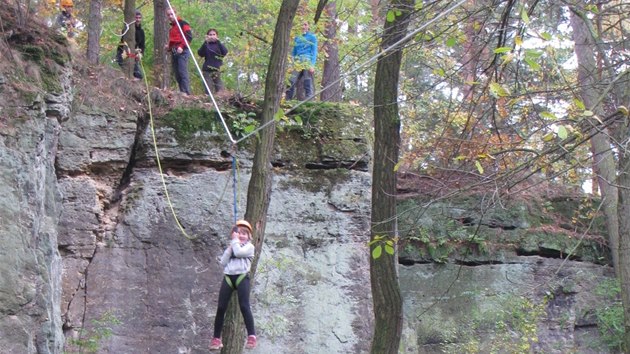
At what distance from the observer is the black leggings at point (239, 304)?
748cm

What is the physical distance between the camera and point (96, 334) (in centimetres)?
962

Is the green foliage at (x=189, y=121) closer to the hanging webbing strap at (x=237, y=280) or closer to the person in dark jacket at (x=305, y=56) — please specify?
the person in dark jacket at (x=305, y=56)

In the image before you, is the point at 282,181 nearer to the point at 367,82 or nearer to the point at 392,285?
the point at 392,285

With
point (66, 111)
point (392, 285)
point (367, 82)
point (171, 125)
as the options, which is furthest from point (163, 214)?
point (367, 82)

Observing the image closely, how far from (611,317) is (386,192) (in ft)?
28.4

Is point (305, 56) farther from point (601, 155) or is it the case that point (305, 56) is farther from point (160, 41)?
point (601, 155)

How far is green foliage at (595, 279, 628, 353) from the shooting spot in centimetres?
1417

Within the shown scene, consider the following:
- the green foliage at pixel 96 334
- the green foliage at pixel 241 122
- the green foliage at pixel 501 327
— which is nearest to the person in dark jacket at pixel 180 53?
the green foliage at pixel 241 122

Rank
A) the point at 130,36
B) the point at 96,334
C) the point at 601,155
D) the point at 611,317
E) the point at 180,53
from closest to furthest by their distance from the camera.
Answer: the point at 96,334 → the point at 601,155 → the point at 180,53 → the point at 130,36 → the point at 611,317

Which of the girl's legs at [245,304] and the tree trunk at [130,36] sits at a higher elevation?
the tree trunk at [130,36]

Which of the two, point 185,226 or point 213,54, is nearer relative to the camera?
point 185,226

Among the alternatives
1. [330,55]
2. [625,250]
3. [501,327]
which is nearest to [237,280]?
[625,250]

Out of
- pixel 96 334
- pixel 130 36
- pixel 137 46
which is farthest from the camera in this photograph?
pixel 137 46

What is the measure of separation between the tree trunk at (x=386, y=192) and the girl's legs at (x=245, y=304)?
124 cm
